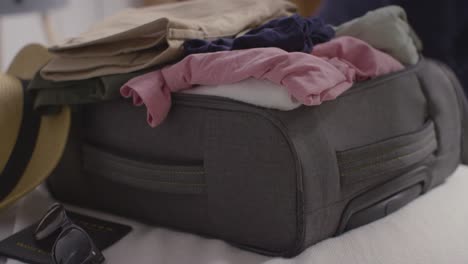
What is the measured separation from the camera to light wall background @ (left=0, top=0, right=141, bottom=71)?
1979 mm

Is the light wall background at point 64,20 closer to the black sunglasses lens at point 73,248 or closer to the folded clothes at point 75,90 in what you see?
the folded clothes at point 75,90

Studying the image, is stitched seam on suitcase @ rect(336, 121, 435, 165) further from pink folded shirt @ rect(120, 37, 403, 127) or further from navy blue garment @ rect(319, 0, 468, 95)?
navy blue garment @ rect(319, 0, 468, 95)

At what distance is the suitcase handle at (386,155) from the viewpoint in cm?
73

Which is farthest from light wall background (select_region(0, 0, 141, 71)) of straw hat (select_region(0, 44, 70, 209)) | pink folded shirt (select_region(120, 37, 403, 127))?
pink folded shirt (select_region(120, 37, 403, 127))

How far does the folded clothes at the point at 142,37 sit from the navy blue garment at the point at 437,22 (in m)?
0.23

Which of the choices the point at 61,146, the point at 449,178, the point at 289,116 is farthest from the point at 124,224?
the point at 449,178

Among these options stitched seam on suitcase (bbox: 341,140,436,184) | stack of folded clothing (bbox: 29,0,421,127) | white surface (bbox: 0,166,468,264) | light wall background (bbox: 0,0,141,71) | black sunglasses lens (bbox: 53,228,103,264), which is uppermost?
stack of folded clothing (bbox: 29,0,421,127)

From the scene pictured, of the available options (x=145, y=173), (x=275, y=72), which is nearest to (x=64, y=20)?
(x=145, y=173)

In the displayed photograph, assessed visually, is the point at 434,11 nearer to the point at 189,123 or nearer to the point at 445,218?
the point at 445,218

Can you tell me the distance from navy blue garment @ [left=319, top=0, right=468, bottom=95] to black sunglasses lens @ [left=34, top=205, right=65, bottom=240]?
60 centimetres

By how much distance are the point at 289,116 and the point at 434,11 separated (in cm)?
51

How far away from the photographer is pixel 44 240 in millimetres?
743

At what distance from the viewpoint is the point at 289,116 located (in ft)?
2.26

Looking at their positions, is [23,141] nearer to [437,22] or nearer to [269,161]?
[269,161]
